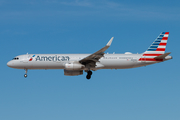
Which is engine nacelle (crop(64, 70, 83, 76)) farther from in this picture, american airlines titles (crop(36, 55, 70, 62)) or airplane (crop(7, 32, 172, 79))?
american airlines titles (crop(36, 55, 70, 62))

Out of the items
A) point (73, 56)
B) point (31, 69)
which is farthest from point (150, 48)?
point (31, 69)

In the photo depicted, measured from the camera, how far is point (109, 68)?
60.9 m

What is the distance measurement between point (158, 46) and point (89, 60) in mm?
13011

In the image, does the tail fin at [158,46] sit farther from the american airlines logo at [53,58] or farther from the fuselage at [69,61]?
the american airlines logo at [53,58]

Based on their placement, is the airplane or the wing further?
the airplane

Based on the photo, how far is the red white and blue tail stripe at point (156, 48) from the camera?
199 ft

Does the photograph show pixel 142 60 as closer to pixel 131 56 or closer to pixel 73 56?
pixel 131 56

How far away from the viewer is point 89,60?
59156 millimetres

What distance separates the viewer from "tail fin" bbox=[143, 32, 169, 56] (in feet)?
201

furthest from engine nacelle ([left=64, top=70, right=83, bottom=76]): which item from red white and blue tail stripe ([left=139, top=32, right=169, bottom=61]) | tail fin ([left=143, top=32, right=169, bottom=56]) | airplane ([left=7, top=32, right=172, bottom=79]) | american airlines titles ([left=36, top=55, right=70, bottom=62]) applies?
tail fin ([left=143, top=32, right=169, bottom=56])

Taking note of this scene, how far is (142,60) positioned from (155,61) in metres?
2.25

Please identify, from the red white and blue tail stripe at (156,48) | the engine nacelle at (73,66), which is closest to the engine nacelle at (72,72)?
the engine nacelle at (73,66)

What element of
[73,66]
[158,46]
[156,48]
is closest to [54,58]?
[73,66]

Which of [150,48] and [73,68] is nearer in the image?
[73,68]
